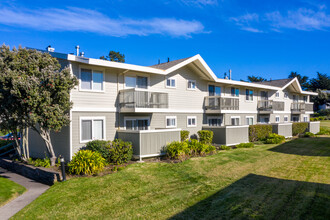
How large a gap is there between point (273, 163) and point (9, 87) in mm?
14585

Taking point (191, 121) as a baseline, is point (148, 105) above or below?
above

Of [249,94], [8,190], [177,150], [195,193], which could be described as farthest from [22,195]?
[249,94]

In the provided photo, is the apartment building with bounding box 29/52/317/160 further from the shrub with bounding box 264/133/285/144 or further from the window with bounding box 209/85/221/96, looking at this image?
the shrub with bounding box 264/133/285/144

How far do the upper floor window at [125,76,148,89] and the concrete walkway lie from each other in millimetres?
8111

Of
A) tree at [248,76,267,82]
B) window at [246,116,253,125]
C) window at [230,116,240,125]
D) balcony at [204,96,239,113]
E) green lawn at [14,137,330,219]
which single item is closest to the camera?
green lawn at [14,137,330,219]

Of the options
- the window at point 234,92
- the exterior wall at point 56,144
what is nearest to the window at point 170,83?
the window at point 234,92

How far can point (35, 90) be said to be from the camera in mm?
11516

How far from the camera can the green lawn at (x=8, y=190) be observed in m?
9.73

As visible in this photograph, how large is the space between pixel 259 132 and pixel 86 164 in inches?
714

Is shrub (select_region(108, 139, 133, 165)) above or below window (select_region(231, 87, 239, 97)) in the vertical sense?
below

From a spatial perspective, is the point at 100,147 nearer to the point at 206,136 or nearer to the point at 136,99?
the point at 136,99

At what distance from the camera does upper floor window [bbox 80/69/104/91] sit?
14.6m

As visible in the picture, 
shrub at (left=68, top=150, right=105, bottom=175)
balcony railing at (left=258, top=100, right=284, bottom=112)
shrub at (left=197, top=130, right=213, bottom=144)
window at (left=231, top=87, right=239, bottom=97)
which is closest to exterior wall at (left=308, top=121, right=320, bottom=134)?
balcony railing at (left=258, top=100, right=284, bottom=112)

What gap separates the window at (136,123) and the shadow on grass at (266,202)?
8605mm
